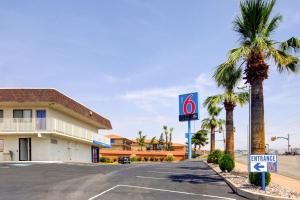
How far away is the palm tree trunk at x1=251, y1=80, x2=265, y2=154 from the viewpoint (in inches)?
724

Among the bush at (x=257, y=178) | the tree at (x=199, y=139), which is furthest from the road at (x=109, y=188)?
the tree at (x=199, y=139)

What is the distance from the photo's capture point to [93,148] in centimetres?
6319

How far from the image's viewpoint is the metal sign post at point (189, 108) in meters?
79.6

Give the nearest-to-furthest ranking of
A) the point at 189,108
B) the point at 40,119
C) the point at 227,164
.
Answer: the point at 227,164
the point at 40,119
the point at 189,108

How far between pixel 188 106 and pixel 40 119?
42931 mm

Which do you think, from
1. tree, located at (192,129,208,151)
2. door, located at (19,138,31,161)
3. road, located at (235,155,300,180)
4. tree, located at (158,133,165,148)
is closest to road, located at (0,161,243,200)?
road, located at (235,155,300,180)

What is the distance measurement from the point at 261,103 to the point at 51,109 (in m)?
27.5

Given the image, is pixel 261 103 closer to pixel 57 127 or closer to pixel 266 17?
pixel 266 17

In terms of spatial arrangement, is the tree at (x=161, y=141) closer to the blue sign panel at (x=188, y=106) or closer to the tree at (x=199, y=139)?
the tree at (x=199, y=139)

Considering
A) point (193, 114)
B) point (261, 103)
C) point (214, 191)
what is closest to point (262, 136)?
point (261, 103)

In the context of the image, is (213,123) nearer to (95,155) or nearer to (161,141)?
(95,155)

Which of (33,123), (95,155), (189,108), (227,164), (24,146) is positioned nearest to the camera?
(227,164)

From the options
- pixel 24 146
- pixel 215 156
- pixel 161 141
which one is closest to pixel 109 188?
pixel 215 156

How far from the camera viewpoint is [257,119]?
18.6m
